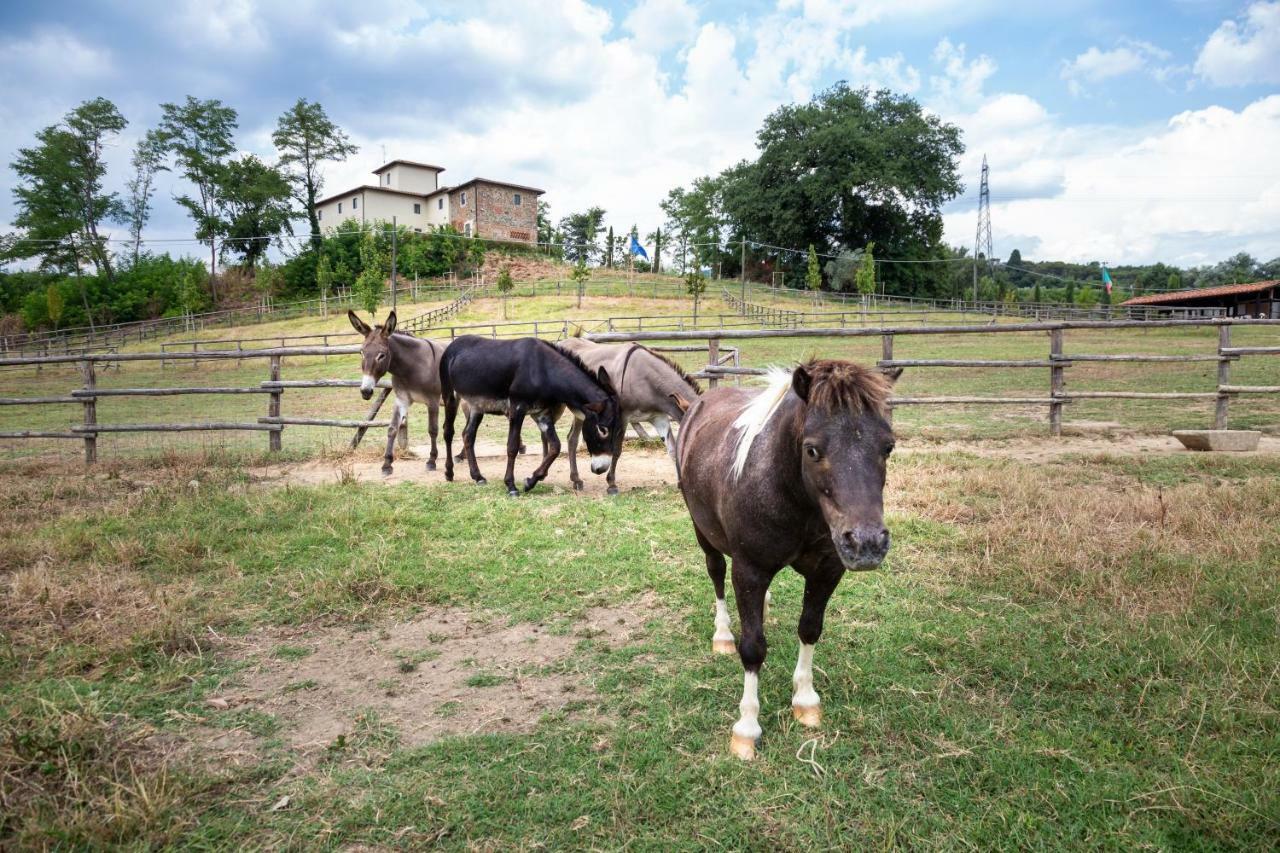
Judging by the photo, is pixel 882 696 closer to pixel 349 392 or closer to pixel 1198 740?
pixel 1198 740

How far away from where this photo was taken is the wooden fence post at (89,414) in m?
9.64

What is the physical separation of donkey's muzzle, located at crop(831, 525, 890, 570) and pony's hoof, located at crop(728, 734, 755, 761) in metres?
1.04

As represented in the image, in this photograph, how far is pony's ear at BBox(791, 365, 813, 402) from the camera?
2.48 m

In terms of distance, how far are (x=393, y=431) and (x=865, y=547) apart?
7.85 meters

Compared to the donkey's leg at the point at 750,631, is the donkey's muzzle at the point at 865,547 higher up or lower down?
higher up

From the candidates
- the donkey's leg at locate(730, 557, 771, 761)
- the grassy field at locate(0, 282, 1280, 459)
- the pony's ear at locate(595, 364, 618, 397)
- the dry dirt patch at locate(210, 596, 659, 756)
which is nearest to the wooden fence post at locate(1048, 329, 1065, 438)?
the grassy field at locate(0, 282, 1280, 459)

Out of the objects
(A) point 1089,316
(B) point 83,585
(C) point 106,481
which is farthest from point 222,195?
(A) point 1089,316

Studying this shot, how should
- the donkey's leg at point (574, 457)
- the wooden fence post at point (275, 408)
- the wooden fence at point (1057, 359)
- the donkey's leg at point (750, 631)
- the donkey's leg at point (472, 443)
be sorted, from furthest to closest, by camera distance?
the wooden fence post at point (275, 408)
the wooden fence at point (1057, 359)
the donkey's leg at point (472, 443)
the donkey's leg at point (574, 457)
the donkey's leg at point (750, 631)

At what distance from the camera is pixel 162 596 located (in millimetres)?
4121

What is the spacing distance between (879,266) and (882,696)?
63.6 metres

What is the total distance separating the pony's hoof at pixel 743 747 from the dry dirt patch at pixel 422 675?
0.70m

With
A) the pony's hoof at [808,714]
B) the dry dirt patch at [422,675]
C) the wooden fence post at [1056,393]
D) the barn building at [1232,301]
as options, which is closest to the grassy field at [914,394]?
the wooden fence post at [1056,393]

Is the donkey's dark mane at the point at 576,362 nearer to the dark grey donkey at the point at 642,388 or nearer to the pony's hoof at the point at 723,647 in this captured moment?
the dark grey donkey at the point at 642,388

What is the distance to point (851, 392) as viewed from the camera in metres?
2.41
